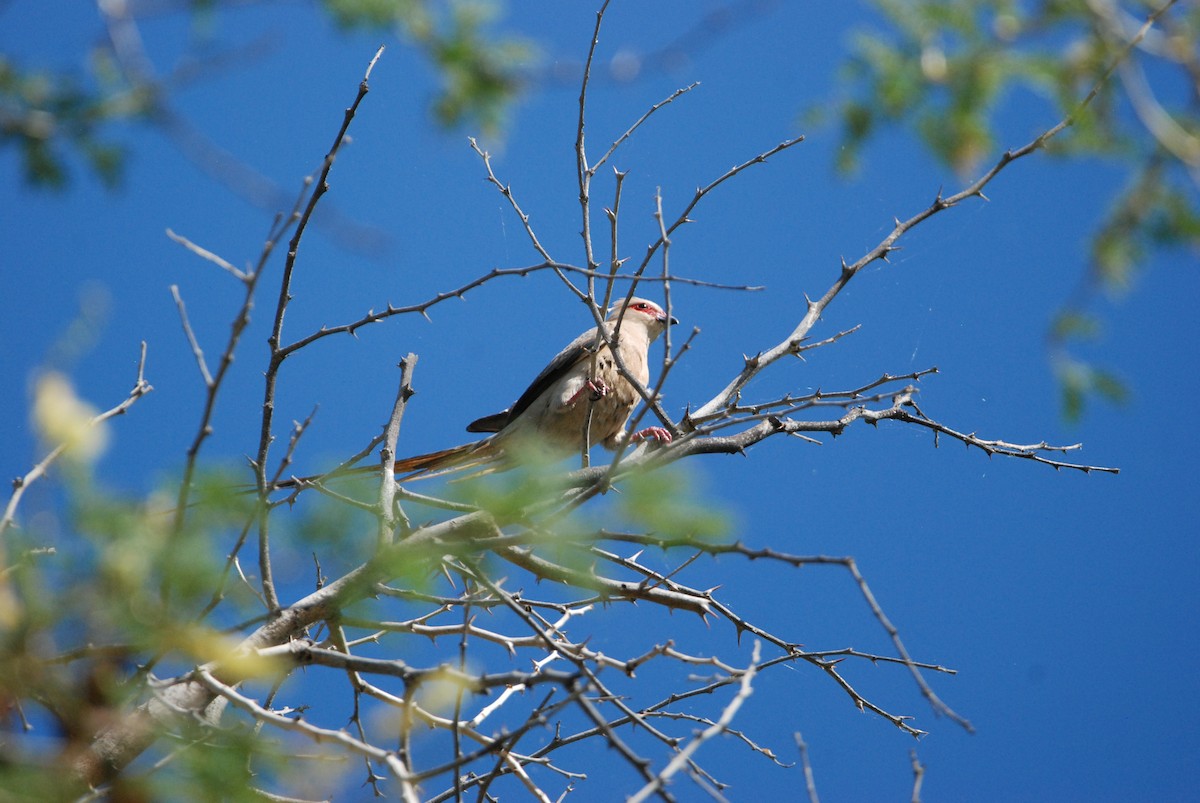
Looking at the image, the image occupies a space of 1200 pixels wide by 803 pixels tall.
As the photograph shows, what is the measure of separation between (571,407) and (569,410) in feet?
0.07

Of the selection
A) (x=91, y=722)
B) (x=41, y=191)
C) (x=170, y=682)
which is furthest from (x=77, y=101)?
(x=170, y=682)

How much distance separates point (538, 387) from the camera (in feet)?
19.4

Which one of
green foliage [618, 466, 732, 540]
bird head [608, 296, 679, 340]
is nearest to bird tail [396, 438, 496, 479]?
bird head [608, 296, 679, 340]

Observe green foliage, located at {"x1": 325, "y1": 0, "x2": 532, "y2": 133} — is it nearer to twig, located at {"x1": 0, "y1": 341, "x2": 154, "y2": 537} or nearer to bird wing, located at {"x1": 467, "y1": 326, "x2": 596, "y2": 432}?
twig, located at {"x1": 0, "y1": 341, "x2": 154, "y2": 537}

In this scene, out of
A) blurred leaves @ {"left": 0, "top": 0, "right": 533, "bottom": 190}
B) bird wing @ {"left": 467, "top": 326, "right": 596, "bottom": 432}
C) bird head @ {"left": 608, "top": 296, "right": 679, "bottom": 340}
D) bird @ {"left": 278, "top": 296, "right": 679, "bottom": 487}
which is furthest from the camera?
bird head @ {"left": 608, "top": 296, "right": 679, "bottom": 340}

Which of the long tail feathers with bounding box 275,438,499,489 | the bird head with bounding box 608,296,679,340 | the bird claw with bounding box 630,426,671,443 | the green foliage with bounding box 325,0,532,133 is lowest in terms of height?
the green foliage with bounding box 325,0,532,133

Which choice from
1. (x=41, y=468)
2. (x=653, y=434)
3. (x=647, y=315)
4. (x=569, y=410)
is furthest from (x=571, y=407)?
(x=41, y=468)

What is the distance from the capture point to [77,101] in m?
1.81

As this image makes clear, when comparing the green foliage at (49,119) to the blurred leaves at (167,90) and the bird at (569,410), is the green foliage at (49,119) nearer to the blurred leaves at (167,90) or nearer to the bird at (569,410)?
the blurred leaves at (167,90)

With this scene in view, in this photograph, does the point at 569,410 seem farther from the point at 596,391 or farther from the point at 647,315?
the point at 647,315

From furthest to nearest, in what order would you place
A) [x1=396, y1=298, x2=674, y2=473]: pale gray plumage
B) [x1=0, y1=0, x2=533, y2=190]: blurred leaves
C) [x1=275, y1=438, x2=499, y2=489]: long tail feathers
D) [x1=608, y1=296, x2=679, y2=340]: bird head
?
[x1=608, y1=296, x2=679, y2=340]: bird head → [x1=396, y1=298, x2=674, y2=473]: pale gray plumage → [x1=275, y1=438, x2=499, y2=489]: long tail feathers → [x1=0, y1=0, x2=533, y2=190]: blurred leaves

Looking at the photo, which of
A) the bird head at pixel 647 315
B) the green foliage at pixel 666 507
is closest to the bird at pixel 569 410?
the bird head at pixel 647 315

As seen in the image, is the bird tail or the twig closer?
the twig

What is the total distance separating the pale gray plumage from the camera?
5266mm
